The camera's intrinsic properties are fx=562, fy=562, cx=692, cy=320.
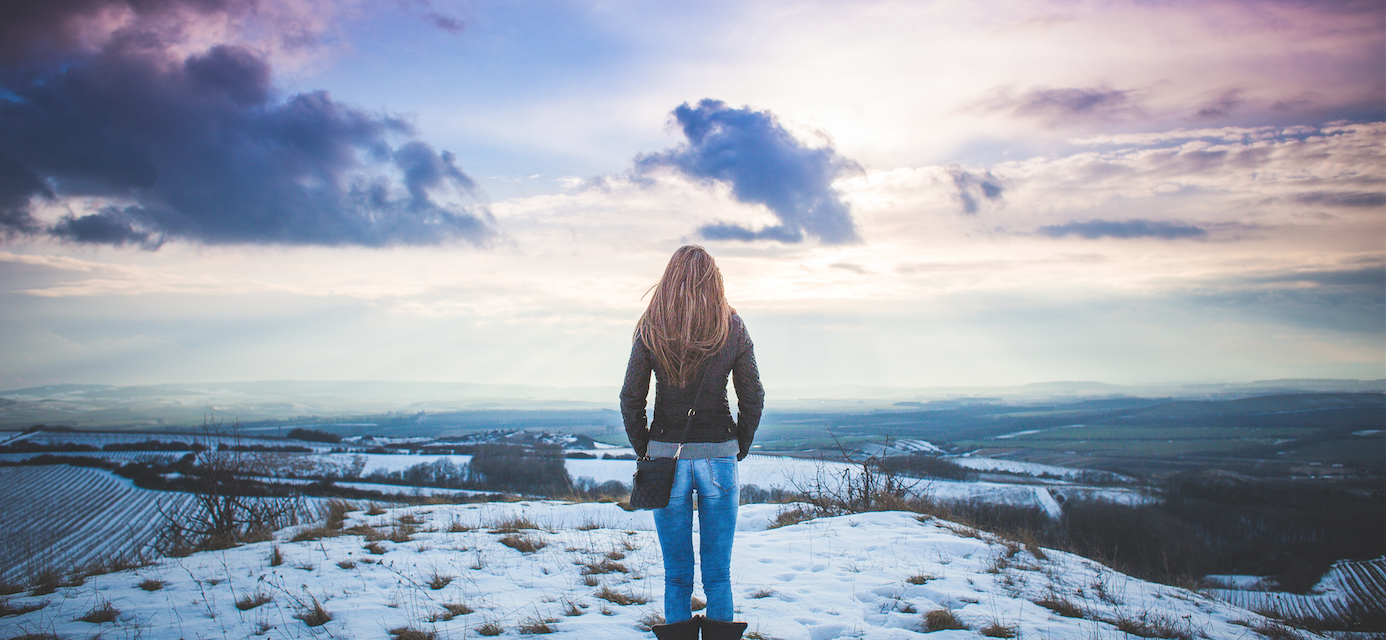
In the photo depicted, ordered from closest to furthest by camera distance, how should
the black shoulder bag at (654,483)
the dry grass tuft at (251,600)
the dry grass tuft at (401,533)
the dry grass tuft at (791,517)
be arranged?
1. the black shoulder bag at (654,483)
2. the dry grass tuft at (251,600)
3. the dry grass tuft at (401,533)
4. the dry grass tuft at (791,517)

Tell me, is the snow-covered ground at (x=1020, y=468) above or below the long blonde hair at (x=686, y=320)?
below

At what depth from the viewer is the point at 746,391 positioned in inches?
151

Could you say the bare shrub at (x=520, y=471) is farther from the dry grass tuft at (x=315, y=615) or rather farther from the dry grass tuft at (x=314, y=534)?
the dry grass tuft at (x=315, y=615)

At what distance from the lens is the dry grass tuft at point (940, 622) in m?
5.05

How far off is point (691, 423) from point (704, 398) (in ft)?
0.58

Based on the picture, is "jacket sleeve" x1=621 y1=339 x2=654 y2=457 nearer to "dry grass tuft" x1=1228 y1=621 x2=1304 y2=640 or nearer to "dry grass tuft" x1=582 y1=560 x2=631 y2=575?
"dry grass tuft" x1=582 y1=560 x2=631 y2=575

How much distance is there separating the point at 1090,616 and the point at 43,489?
73.3 m

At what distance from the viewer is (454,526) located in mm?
9391

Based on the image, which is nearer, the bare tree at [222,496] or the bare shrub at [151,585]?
the bare shrub at [151,585]

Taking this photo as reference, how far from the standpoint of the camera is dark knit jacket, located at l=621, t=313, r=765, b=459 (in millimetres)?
3562

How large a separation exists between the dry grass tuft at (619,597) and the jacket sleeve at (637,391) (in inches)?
108

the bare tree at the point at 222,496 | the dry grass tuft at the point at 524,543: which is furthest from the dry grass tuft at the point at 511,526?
the bare tree at the point at 222,496

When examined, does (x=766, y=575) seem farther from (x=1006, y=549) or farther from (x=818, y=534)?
(x=1006, y=549)

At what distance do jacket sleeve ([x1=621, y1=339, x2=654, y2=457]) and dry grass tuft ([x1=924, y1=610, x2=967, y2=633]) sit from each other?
3374 mm
